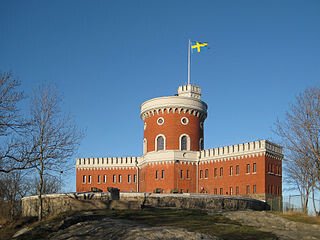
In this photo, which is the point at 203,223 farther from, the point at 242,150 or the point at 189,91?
the point at 189,91

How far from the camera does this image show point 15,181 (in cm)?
5262

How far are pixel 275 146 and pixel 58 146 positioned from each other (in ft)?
86.9

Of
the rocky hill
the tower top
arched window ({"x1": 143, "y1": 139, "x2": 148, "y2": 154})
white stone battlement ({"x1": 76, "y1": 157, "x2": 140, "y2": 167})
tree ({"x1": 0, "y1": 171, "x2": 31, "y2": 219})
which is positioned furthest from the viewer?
white stone battlement ({"x1": 76, "y1": 157, "x2": 140, "y2": 167})

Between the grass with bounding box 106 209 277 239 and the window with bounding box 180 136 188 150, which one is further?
the window with bounding box 180 136 188 150

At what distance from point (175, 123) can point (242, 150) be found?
8.85 m

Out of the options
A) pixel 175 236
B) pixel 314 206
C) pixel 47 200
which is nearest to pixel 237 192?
pixel 314 206

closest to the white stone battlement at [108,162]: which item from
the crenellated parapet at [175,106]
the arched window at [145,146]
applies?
the arched window at [145,146]

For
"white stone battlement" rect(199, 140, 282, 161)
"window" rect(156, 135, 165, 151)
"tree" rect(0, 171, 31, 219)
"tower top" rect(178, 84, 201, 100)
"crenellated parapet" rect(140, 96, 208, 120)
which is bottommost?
"tree" rect(0, 171, 31, 219)

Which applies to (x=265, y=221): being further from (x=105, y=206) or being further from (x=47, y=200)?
(x=47, y=200)

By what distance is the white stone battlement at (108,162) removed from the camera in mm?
61625

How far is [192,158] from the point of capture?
52875mm

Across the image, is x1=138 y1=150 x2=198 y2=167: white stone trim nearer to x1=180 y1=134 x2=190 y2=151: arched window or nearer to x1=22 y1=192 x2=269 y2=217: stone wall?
x1=180 y1=134 x2=190 y2=151: arched window

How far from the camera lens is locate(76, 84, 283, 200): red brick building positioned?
47188mm

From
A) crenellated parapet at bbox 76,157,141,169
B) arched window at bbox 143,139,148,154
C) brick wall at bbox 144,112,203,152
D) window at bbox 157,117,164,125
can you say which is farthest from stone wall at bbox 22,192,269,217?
crenellated parapet at bbox 76,157,141,169
